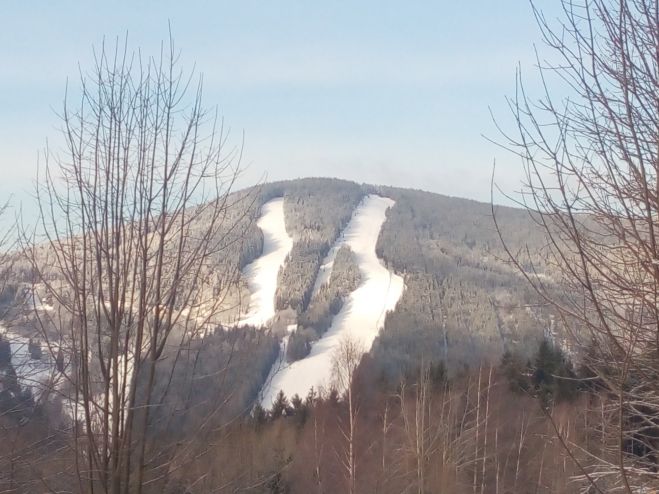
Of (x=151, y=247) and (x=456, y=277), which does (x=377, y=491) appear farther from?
(x=456, y=277)

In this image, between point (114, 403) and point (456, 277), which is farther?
point (456, 277)

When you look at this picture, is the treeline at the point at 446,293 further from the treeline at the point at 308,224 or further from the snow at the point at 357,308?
the treeline at the point at 308,224

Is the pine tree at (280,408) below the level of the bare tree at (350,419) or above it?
below

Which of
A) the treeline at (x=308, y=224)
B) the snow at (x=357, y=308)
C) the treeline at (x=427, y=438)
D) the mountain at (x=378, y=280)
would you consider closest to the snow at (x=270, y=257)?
the mountain at (x=378, y=280)

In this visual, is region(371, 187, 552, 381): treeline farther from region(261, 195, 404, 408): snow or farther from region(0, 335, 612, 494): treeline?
region(0, 335, 612, 494): treeline

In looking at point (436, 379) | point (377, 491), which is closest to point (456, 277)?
point (436, 379)

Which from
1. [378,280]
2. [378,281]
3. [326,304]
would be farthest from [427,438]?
[378,280]
